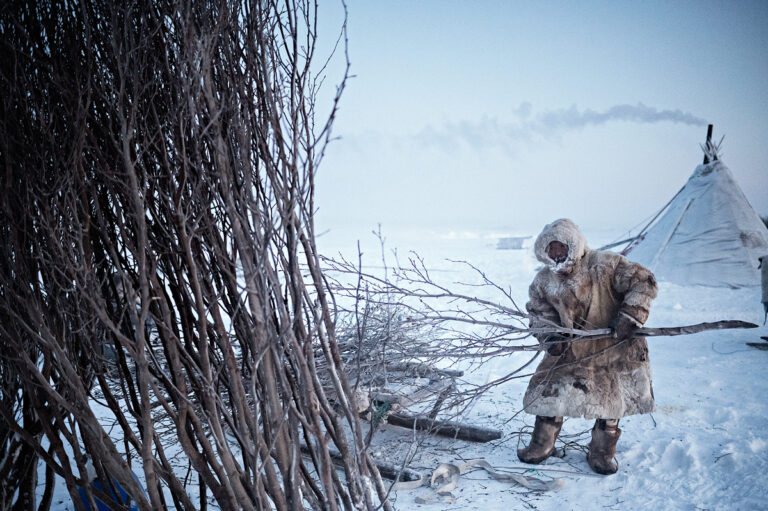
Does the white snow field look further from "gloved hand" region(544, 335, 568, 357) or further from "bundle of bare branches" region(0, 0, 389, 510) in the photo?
"bundle of bare branches" region(0, 0, 389, 510)

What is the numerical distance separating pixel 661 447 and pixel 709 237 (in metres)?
6.53

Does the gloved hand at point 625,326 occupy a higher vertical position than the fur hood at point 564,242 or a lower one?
lower

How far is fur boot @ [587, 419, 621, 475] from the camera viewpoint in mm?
2982

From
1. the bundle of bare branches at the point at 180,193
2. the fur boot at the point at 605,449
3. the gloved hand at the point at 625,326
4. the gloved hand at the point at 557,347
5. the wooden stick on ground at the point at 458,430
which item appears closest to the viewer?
the bundle of bare branches at the point at 180,193

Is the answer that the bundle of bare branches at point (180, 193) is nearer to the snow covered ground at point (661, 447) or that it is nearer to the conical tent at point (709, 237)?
the snow covered ground at point (661, 447)

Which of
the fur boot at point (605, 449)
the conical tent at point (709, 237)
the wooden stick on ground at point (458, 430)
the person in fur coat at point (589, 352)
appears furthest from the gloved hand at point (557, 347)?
the conical tent at point (709, 237)

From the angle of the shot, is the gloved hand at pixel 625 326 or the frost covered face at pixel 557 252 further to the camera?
the frost covered face at pixel 557 252

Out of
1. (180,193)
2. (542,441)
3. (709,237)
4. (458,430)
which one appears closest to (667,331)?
(542,441)

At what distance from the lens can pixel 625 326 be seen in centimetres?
290

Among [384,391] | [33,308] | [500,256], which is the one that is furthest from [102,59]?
[500,256]

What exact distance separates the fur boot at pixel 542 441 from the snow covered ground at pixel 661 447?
6 centimetres

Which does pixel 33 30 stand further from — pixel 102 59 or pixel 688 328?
pixel 688 328

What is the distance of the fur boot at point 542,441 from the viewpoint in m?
3.21

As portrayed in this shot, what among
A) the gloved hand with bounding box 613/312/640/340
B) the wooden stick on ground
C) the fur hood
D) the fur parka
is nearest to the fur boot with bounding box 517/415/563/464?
the fur parka
